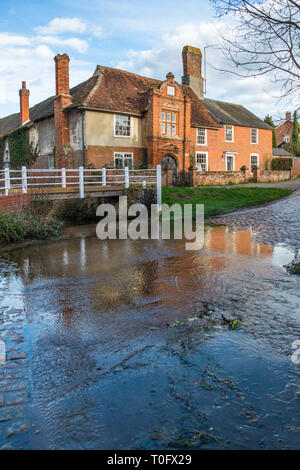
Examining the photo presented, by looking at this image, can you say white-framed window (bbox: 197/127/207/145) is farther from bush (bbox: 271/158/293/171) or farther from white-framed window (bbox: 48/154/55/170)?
white-framed window (bbox: 48/154/55/170)

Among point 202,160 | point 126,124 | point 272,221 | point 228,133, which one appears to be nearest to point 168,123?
point 126,124

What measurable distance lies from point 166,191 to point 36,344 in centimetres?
1723

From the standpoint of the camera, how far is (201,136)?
1257 inches

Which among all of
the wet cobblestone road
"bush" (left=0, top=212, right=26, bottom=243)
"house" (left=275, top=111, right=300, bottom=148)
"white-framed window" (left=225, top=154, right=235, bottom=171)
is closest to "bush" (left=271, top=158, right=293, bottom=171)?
"white-framed window" (left=225, top=154, right=235, bottom=171)

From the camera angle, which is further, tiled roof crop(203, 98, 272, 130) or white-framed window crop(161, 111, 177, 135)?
tiled roof crop(203, 98, 272, 130)

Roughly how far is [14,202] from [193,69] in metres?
26.2

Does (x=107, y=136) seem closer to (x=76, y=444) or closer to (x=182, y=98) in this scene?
(x=182, y=98)

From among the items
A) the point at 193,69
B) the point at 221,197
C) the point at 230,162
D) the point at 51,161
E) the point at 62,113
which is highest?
the point at 193,69

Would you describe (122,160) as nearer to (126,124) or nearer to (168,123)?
(126,124)

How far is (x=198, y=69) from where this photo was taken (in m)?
34.4

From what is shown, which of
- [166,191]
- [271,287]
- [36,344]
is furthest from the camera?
[166,191]

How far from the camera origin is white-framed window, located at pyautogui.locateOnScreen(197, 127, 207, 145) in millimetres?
31702

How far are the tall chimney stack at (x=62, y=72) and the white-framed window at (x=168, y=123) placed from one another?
7103 millimetres
